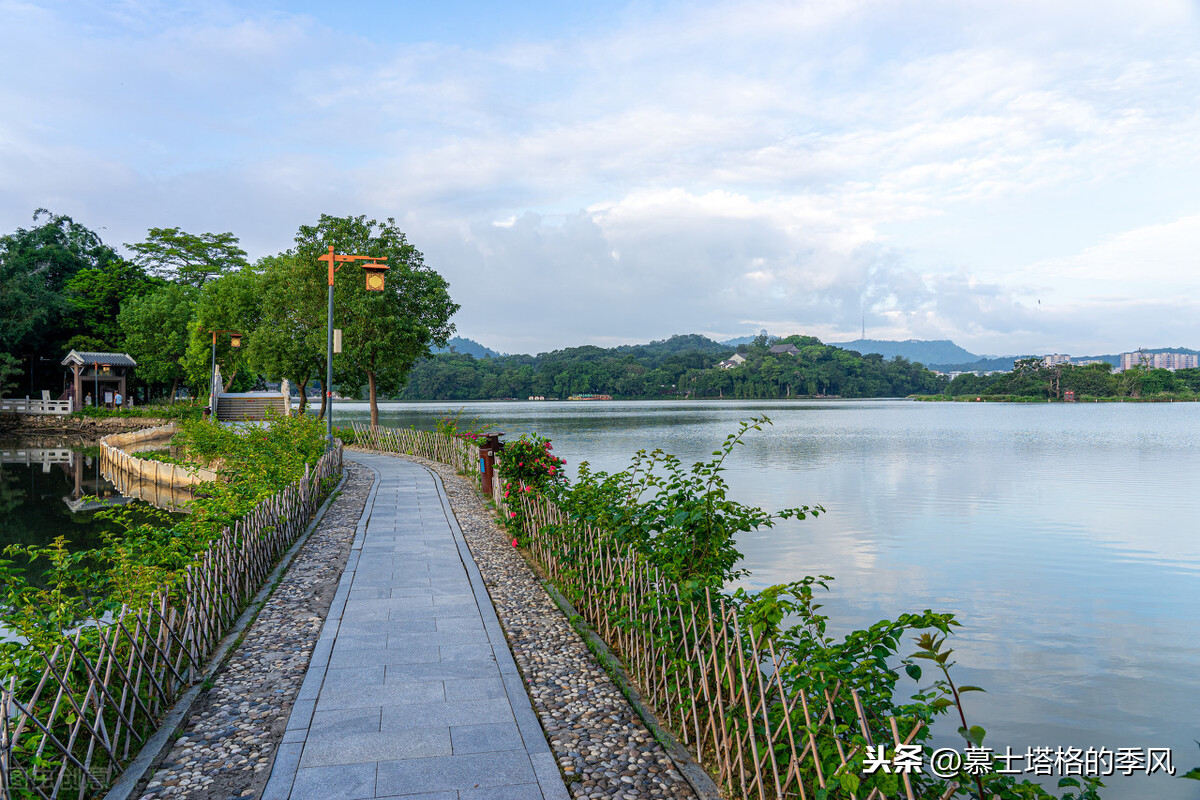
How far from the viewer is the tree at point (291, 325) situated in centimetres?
2953

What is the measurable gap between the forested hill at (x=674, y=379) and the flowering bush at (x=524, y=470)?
391 feet

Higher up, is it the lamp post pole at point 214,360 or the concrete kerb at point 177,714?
the lamp post pole at point 214,360

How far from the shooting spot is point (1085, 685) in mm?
7516

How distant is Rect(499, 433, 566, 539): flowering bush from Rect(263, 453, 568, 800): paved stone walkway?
216cm

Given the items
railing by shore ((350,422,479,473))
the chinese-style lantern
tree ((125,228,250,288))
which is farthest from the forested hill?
the chinese-style lantern

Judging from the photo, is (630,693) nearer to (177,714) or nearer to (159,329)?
(177,714)

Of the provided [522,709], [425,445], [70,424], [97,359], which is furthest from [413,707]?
[97,359]

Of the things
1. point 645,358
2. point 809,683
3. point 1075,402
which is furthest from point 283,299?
point 645,358

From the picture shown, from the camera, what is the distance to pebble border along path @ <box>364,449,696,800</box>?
4039mm

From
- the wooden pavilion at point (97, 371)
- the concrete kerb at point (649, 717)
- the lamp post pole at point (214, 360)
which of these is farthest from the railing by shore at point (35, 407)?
the concrete kerb at point (649, 717)

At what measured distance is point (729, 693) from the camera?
4168 millimetres

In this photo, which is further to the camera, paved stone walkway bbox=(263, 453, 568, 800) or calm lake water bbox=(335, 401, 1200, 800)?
calm lake water bbox=(335, 401, 1200, 800)

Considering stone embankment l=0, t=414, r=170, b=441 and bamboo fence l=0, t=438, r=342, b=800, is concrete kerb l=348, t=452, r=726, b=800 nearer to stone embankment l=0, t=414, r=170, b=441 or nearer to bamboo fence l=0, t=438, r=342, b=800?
bamboo fence l=0, t=438, r=342, b=800

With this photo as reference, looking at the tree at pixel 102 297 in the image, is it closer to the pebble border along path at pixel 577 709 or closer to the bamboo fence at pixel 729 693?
the pebble border along path at pixel 577 709
